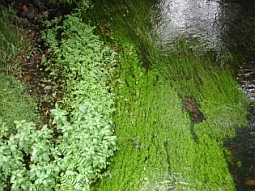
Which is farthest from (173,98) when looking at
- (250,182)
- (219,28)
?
(219,28)

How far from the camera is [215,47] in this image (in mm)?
4988

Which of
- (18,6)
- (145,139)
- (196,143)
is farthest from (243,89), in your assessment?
(18,6)

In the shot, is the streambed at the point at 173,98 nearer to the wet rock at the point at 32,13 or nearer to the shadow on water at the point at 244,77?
the shadow on water at the point at 244,77

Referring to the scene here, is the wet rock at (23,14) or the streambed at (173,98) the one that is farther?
the wet rock at (23,14)

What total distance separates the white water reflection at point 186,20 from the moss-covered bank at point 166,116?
24 cm

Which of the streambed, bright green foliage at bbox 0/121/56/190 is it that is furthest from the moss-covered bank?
bright green foliage at bbox 0/121/56/190

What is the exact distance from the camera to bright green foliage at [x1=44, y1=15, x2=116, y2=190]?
324 cm

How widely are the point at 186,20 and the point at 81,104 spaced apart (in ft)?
8.87

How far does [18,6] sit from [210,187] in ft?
13.3

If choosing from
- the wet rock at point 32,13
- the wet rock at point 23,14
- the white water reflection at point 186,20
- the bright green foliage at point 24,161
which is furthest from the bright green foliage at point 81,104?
the white water reflection at point 186,20

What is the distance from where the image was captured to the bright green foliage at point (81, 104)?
128 inches

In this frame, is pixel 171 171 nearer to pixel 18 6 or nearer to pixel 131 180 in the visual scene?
pixel 131 180

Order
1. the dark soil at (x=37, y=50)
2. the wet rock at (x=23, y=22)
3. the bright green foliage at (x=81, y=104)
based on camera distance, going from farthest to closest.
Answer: the wet rock at (x=23, y=22) → the dark soil at (x=37, y=50) → the bright green foliage at (x=81, y=104)

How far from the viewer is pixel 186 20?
557 centimetres
